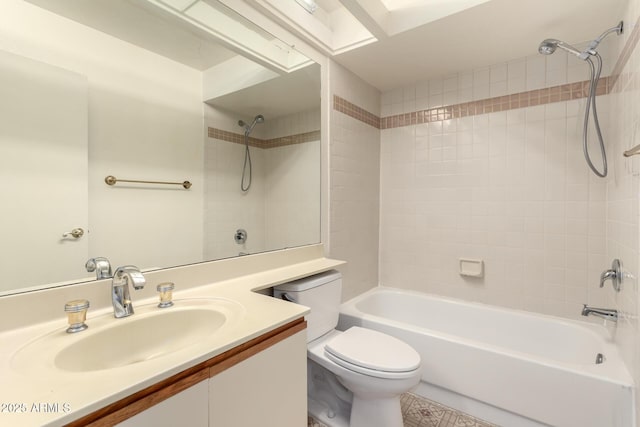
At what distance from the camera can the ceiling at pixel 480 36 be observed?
153 centimetres

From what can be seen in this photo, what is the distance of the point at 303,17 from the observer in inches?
69.0

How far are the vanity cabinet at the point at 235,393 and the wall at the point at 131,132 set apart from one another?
68 centimetres

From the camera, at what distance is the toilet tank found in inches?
59.9

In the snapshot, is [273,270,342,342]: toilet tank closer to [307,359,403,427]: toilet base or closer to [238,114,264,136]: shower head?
[307,359,403,427]: toilet base

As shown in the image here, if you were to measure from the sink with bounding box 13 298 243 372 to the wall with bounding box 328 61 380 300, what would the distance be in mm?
1107

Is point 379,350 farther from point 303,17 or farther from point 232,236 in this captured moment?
point 303,17

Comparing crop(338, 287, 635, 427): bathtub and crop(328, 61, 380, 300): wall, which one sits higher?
crop(328, 61, 380, 300): wall

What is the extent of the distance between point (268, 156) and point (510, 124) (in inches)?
67.0

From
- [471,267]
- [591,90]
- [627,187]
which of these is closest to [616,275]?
[627,187]

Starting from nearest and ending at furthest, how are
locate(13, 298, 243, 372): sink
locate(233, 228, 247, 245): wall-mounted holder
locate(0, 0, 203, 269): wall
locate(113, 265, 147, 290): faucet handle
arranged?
locate(13, 298, 243, 372): sink
locate(113, 265, 147, 290): faucet handle
locate(0, 0, 203, 269): wall
locate(233, 228, 247, 245): wall-mounted holder

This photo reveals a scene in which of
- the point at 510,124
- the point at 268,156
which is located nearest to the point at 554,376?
the point at 510,124

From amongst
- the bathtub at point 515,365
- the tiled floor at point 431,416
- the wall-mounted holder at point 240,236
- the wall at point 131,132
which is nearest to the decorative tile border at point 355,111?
the wall at point 131,132

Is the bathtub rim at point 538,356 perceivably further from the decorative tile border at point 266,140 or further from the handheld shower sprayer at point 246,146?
the decorative tile border at point 266,140

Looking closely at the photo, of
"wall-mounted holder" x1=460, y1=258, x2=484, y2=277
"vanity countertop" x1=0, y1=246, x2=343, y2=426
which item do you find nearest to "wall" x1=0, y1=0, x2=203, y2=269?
"vanity countertop" x1=0, y1=246, x2=343, y2=426
